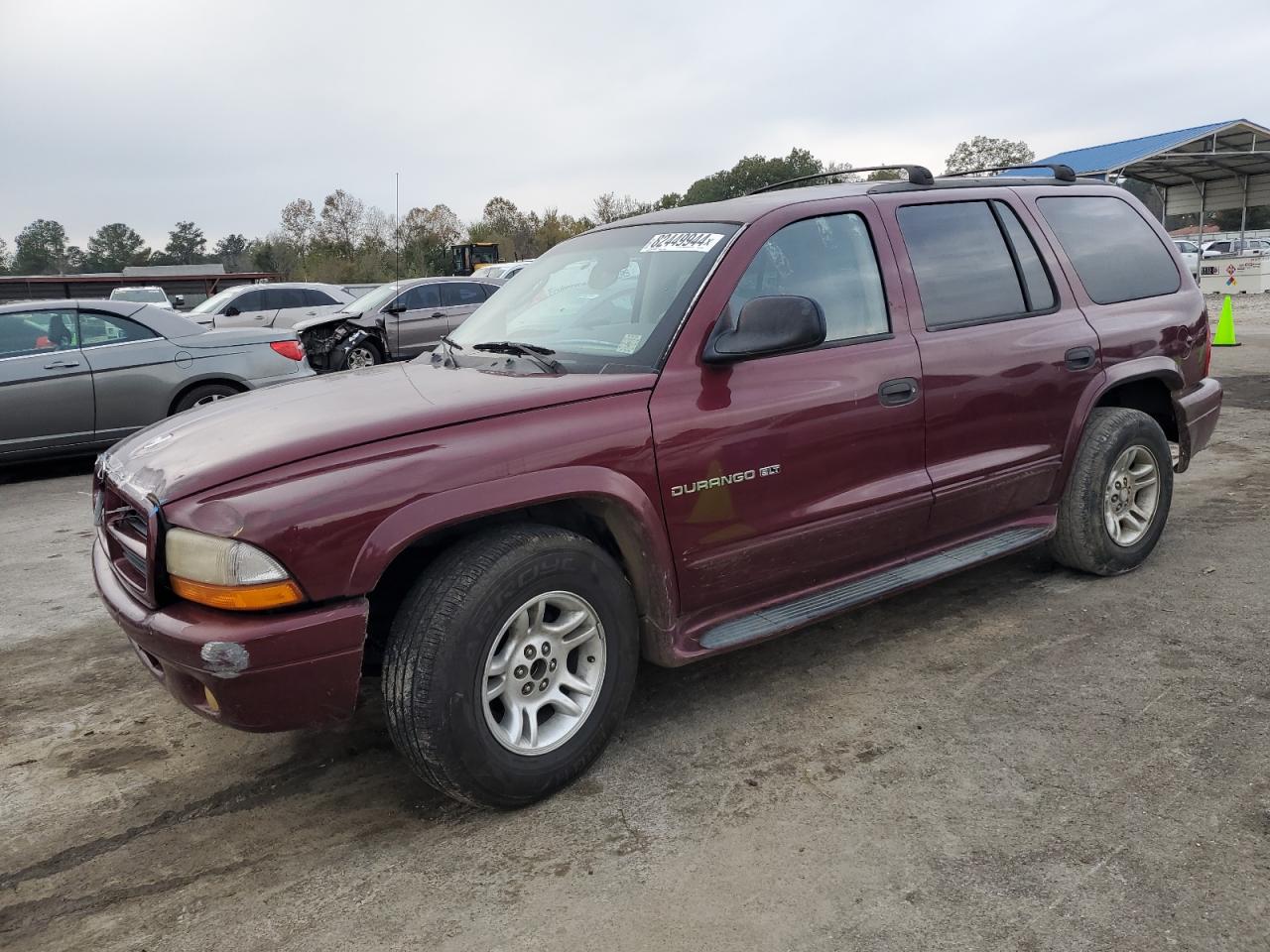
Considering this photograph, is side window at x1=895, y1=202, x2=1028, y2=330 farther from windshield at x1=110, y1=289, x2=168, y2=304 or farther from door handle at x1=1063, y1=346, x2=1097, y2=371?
windshield at x1=110, y1=289, x2=168, y2=304

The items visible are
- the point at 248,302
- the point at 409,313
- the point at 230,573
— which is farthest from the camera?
the point at 248,302

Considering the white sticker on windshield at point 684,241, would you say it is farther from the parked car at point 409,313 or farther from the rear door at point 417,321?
the rear door at point 417,321

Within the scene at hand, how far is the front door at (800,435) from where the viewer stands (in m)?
3.03

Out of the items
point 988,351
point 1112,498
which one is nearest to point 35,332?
point 988,351

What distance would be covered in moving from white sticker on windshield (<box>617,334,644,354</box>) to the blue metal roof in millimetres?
21116

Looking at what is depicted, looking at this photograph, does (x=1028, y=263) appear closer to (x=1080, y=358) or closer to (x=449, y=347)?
(x=1080, y=358)

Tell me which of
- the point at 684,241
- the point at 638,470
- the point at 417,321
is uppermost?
the point at 417,321

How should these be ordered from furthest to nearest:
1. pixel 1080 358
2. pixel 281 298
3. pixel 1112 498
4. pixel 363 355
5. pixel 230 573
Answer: pixel 281 298 → pixel 363 355 → pixel 1112 498 → pixel 1080 358 → pixel 230 573

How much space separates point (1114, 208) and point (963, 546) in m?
2.02

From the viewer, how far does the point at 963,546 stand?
3.88 m

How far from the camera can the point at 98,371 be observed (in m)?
7.83

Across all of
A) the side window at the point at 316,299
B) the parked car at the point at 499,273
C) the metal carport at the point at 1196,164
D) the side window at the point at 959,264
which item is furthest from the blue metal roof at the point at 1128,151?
the side window at the point at 959,264

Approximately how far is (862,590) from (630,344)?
1258 millimetres

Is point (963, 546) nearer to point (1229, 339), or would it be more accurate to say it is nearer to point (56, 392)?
point (56, 392)
